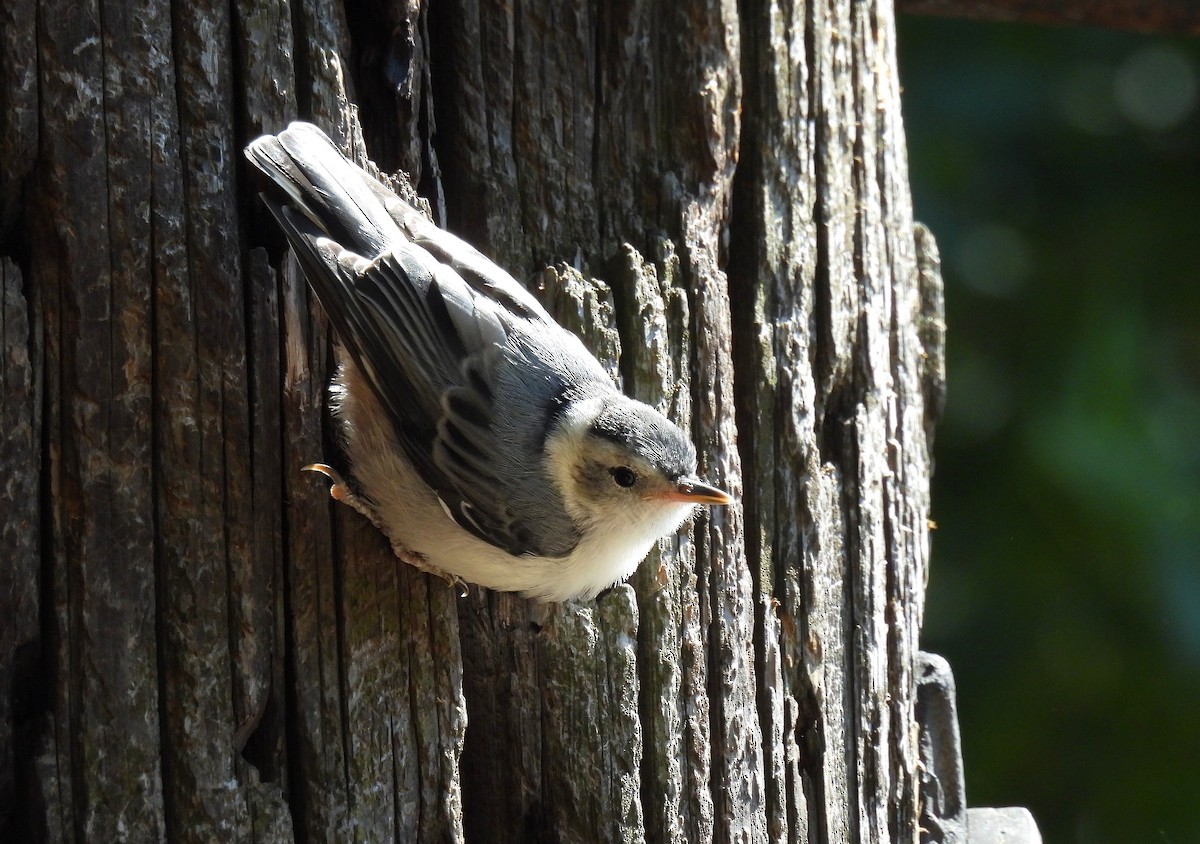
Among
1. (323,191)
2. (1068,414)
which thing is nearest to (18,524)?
(323,191)

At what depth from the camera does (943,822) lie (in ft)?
10.0

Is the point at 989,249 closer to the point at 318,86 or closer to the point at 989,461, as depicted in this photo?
the point at 989,461

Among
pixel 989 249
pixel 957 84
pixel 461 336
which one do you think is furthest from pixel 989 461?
pixel 461 336

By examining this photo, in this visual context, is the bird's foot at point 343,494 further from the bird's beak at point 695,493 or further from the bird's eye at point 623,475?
the bird's beak at point 695,493

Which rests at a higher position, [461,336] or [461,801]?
[461,336]

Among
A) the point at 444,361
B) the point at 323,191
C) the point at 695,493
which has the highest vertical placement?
the point at 323,191

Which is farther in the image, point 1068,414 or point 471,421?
point 1068,414

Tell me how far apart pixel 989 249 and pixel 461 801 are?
9.40 feet

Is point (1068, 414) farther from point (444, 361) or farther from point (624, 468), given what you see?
point (444, 361)

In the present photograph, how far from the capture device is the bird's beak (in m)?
2.47

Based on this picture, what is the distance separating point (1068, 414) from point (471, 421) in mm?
2368

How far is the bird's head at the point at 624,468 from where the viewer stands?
98.3 inches

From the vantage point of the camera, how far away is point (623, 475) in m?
2.59

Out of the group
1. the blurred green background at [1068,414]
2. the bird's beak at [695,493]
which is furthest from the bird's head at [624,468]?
the blurred green background at [1068,414]
